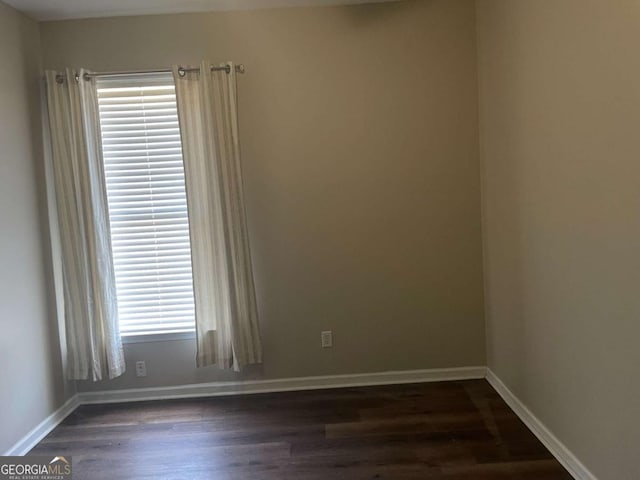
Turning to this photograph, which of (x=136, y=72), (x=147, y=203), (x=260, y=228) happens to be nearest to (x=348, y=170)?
(x=260, y=228)

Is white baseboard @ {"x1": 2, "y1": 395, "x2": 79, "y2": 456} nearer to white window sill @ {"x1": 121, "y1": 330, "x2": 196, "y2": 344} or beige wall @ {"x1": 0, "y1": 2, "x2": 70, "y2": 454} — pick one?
beige wall @ {"x1": 0, "y1": 2, "x2": 70, "y2": 454}

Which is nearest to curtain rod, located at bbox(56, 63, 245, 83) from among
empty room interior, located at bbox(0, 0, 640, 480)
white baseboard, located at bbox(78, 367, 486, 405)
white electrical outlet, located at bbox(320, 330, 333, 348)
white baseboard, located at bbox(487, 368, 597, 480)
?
empty room interior, located at bbox(0, 0, 640, 480)

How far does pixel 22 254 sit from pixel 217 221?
1170mm

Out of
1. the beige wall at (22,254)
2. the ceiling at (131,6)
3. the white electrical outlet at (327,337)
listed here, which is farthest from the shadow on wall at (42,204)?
the white electrical outlet at (327,337)

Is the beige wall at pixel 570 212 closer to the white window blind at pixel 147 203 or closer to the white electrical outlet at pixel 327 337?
the white electrical outlet at pixel 327 337

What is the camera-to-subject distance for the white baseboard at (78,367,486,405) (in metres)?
3.28

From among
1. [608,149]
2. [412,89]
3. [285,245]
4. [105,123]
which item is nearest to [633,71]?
[608,149]

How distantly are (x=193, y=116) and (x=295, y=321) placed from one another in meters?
1.55

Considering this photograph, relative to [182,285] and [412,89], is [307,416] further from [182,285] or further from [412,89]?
[412,89]

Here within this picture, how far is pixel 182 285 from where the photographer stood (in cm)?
324

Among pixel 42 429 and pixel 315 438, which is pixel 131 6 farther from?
pixel 315 438

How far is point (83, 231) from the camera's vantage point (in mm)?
3049

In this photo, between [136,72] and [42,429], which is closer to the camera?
[42,429]

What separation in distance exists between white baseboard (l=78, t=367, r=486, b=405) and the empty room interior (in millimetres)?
15
